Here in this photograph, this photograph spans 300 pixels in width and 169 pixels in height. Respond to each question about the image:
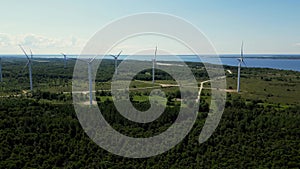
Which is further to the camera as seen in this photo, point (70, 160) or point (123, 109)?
point (123, 109)

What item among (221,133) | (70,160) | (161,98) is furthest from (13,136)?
(161,98)

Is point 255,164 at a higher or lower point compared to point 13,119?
lower

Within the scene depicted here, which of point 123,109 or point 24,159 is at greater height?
point 123,109

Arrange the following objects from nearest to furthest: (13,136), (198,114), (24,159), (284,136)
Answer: (24,159), (13,136), (284,136), (198,114)

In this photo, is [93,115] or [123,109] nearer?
[93,115]

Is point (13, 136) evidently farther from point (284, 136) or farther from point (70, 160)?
point (284, 136)

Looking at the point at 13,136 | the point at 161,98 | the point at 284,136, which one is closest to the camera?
the point at 13,136

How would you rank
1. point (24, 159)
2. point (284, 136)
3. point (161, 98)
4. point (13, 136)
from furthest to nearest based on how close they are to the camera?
1. point (161, 98)
2. point (284, 136)
3. point (13, 136)
4. point (24, 159)

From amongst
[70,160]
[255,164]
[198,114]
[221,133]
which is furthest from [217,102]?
[70,160]

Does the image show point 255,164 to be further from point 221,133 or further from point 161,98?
point 161,98
